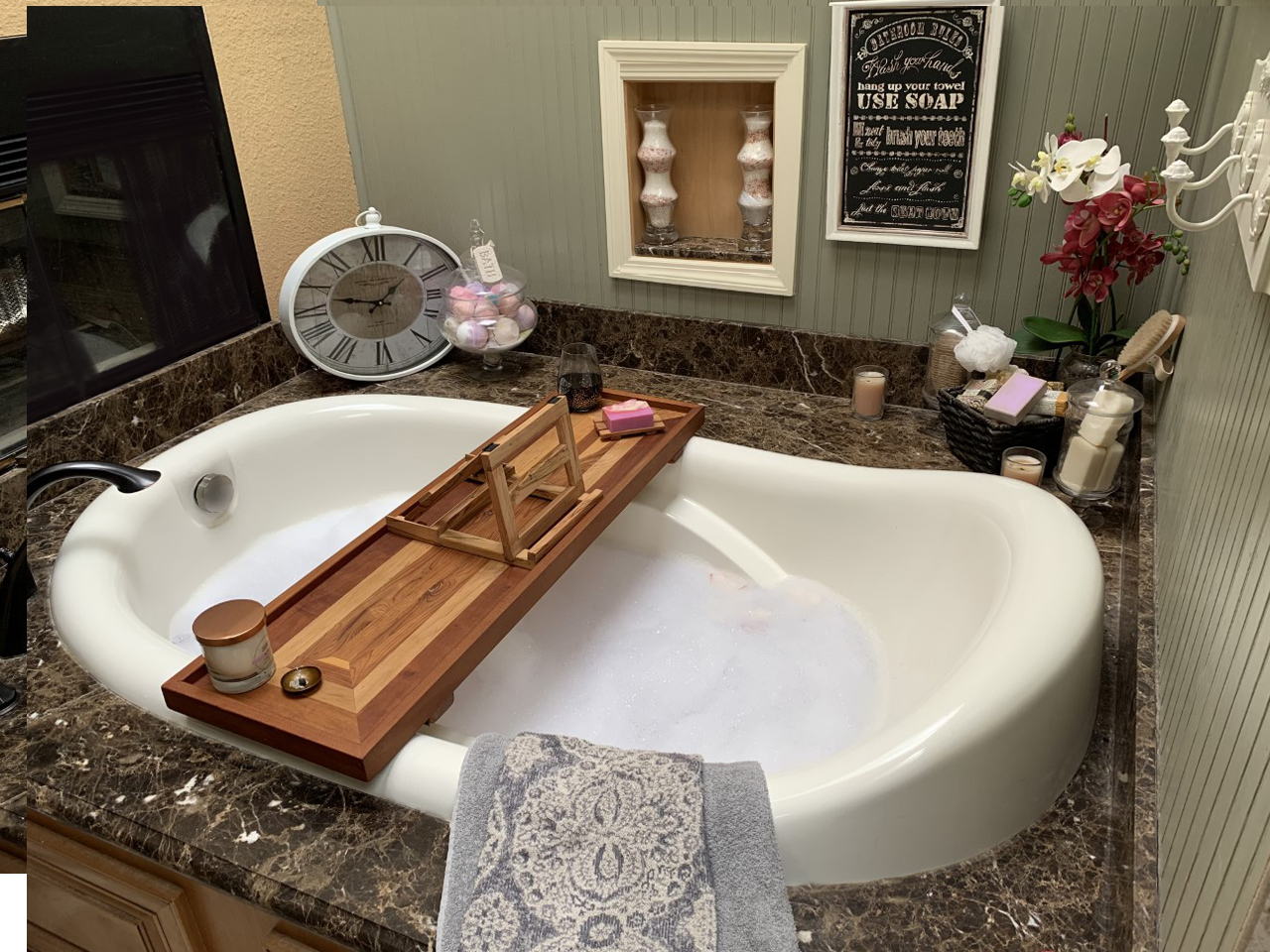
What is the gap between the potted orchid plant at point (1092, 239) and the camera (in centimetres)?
144

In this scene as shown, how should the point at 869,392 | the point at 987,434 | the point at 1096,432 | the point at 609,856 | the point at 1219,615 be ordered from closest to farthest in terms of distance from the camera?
1. the point at 1219,615
2. the point at 609,856
3. the point at 1096,432
4. the point at 987,434
5. the point at 869,392

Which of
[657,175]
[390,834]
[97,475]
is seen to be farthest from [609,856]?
[657,175]

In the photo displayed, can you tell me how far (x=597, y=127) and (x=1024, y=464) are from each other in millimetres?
1155

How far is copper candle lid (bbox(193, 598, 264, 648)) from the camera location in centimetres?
121

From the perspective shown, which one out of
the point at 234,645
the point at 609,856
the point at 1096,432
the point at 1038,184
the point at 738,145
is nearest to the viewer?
the point at 609,856

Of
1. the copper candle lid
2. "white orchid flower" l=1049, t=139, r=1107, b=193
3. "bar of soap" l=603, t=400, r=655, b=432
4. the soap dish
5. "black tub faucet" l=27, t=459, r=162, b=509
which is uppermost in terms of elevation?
"white orchid flower" l=1049, t=139, r=1107, b=193

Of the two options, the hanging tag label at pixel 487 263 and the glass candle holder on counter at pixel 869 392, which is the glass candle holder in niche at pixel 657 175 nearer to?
the hanging tag label at pixel 487 263

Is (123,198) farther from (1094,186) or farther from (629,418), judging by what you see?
(1094,186)

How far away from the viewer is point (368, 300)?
2266 millimetres

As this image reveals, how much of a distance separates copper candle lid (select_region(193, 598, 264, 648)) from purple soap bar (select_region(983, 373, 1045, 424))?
1.24 metres

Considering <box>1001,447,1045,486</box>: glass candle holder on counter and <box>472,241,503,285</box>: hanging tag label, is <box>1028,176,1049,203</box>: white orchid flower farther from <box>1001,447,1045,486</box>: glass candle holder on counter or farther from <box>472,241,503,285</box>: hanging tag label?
<box>472,241,503,285</box>: hanging tag label

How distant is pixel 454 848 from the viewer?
41.8 inches

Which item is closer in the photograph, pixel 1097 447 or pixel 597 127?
pixel 1097 447

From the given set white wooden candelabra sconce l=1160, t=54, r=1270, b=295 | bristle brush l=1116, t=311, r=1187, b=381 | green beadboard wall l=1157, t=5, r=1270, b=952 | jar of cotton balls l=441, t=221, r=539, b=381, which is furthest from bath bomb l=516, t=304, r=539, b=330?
white wooden candelabra sconce l=1160, t=54, r=1270, b=295
